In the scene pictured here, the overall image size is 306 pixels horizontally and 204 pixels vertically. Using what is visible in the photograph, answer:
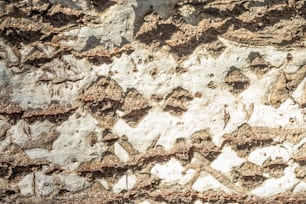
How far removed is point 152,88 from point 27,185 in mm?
389

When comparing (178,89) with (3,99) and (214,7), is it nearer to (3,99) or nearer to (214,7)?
(214,7)

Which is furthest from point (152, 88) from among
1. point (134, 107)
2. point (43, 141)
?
point (43, 141)

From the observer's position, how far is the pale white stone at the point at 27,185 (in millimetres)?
1352

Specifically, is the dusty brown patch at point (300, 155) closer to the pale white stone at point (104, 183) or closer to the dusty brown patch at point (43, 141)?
the pale white stone at point (104, 183)

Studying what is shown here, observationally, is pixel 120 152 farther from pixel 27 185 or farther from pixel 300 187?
pixel 300 187

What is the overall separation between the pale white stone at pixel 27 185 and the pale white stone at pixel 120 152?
0.71 feet

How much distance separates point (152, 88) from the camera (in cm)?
132

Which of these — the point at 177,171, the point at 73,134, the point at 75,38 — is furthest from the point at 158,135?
the point at 75,38

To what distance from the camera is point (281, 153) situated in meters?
1.34

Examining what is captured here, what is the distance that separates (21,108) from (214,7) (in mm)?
519

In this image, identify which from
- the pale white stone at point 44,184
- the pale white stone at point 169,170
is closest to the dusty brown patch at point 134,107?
the pale white stone at point 169,170

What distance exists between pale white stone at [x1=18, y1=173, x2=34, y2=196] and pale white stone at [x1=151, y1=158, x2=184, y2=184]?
298 millimetres

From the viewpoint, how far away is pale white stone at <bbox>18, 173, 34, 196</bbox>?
1.35 m

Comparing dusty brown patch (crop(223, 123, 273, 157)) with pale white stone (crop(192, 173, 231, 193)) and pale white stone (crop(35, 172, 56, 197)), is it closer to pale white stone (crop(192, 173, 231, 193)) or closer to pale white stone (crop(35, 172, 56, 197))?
pale white stone (crop(192, 173, 231, 193))
